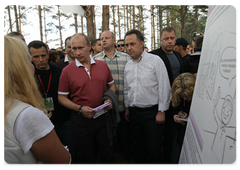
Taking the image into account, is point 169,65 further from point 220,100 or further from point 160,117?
point 220,100

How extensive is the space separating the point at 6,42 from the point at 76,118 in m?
1.44

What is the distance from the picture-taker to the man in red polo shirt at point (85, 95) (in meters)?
2.10

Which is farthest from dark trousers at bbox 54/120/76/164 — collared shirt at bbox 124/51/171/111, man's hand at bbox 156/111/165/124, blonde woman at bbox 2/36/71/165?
blonde woman at bbox 2/36/71/165

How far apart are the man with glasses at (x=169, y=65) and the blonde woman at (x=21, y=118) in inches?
75.2

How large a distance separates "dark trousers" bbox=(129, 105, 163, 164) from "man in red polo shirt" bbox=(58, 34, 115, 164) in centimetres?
42

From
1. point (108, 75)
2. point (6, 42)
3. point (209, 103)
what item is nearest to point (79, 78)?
point (108, 75)

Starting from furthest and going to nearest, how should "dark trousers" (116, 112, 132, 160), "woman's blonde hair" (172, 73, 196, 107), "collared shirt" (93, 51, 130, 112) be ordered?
"dark trousers" (116, 112, 132, 160) < "collared shirt" (93, 51, 130, 112) < "woman's blonde hair" (172, 73, 196, 107)

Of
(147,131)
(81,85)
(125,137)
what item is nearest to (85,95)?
(81,85)

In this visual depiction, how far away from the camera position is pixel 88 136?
2186 millimetres

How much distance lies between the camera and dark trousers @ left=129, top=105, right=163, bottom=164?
2299mm

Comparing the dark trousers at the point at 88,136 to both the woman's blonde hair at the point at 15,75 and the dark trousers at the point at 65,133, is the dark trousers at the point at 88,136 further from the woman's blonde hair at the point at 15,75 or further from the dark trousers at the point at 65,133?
the woman's blonde hair at the point at 15,75

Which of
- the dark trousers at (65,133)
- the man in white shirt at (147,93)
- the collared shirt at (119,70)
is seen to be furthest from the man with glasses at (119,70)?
the dark trousers at (65,133)

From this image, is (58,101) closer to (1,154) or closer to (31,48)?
(31,48)

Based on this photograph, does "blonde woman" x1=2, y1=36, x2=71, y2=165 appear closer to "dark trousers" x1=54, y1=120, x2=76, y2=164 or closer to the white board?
the white board
